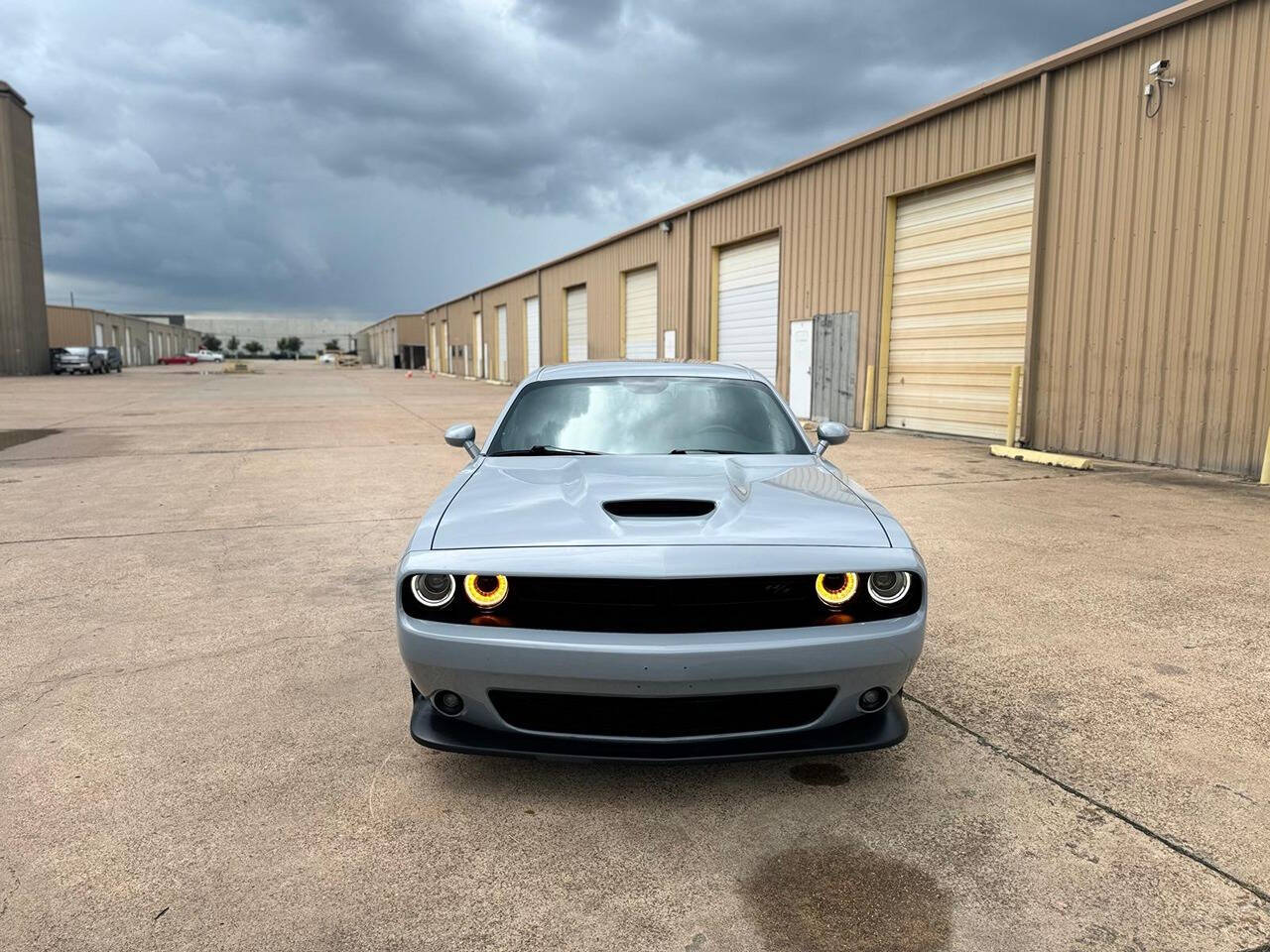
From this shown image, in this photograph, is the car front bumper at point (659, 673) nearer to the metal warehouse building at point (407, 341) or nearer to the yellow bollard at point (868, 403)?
the yellow bollard at point (868, 403)

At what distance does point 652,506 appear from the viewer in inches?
105

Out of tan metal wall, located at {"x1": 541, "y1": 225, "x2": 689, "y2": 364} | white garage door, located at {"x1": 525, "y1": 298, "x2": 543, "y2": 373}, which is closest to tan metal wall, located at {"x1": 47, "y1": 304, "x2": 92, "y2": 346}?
white garage door, located at {"x1": 525, "y1": 298, "x2": 543, "y2": 373}

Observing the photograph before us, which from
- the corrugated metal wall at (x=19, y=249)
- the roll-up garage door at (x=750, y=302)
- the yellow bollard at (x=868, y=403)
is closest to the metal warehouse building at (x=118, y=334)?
the corrugated metal wall at (x=19, y=249)

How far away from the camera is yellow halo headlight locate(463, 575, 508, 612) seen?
94.9 inches

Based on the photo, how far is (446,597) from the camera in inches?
95.5

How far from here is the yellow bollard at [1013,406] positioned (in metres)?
11.5

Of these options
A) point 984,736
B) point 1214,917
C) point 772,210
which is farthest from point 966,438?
point 1214,917

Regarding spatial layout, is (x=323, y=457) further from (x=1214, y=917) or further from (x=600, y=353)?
(x=600, y=353)

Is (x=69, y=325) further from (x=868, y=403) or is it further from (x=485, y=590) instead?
(x=485, y=590)

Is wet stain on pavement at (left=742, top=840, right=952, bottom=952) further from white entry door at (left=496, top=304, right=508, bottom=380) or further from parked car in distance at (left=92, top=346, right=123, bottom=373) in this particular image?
parked car in distance at (left=92, top=346, right=123, bottom=373)

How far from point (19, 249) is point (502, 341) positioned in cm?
2296

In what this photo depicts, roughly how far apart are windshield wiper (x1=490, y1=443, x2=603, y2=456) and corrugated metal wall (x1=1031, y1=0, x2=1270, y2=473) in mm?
8576

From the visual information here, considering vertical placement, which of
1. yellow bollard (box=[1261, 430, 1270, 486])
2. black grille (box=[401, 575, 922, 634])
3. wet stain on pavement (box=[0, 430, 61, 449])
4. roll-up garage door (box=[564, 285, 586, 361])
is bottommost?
wet stain on pavement (box=[0, 430, 61, 449])

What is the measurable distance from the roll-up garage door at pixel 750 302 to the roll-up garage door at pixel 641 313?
3.98m
